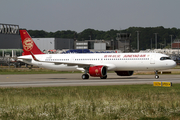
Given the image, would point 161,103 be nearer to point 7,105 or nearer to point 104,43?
point 7,105

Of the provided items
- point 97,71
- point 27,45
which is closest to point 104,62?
point 97,71

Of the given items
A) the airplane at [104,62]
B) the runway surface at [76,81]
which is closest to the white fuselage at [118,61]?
the airplane at [104,62]

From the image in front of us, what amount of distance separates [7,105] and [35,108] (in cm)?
241

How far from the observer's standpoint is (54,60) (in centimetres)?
5025

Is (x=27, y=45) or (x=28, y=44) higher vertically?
(x=28, y=44)

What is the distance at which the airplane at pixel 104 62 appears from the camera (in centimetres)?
4422

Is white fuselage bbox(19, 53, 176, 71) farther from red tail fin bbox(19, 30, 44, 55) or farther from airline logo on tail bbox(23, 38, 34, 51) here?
airline logo on tail bbox(23, 38, 34, 51)

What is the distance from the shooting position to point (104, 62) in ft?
153

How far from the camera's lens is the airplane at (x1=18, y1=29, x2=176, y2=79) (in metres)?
44.2

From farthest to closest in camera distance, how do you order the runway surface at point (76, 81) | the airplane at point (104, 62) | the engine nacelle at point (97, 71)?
the airplane at point (104, 62), the engine nacelle at point (97, 71), the runway surface at point (76, 81)

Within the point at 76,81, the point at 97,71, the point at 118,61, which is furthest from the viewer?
the point at 118,61

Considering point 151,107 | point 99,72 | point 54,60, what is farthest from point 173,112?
point 54,60

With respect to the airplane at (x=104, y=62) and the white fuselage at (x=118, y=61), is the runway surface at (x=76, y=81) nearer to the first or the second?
the airplane at (x=104, y=62)

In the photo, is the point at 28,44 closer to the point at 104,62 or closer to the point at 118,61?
the point at 104,62
